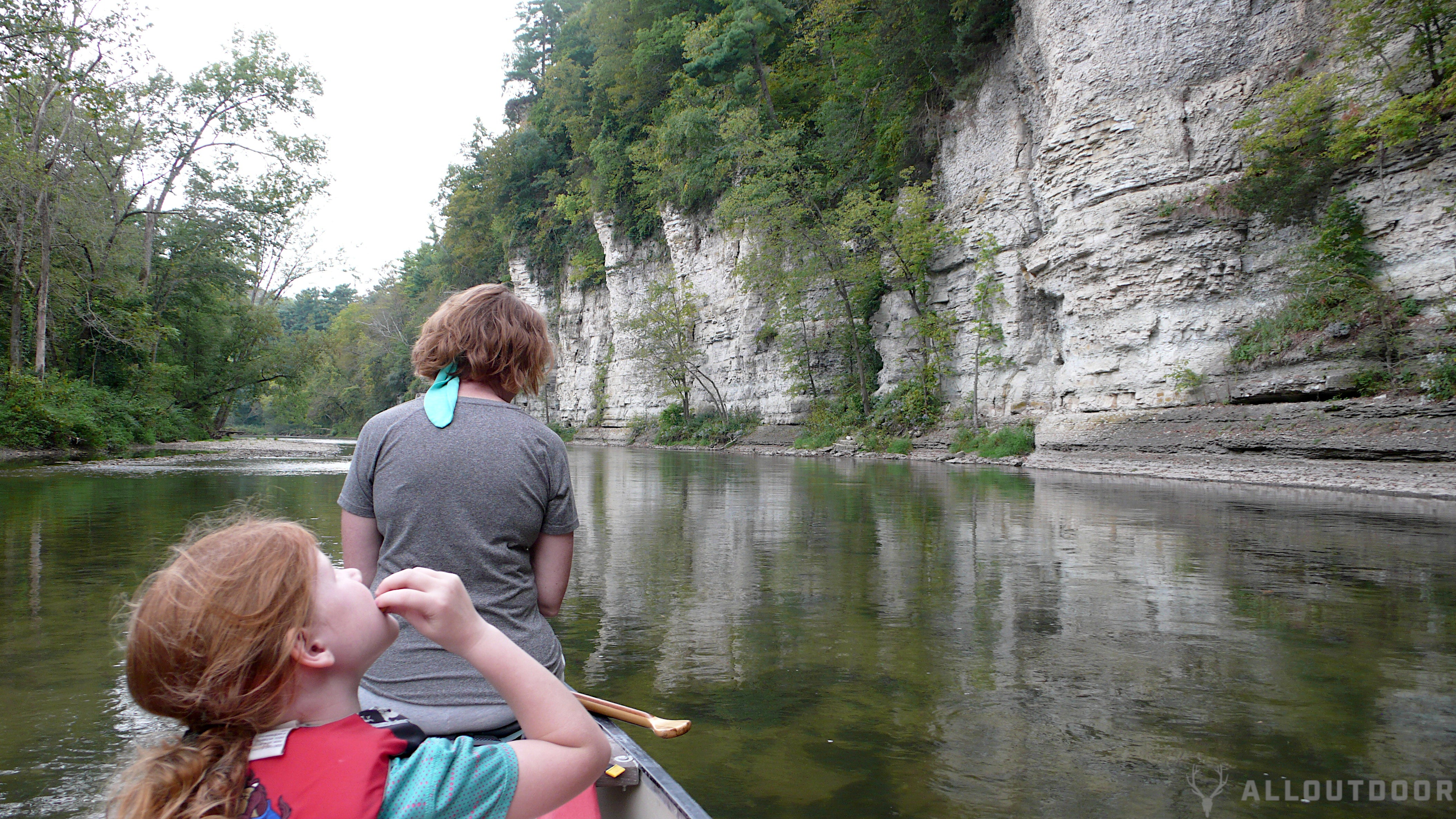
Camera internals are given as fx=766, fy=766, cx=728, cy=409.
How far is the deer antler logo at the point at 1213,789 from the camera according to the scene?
106 inches

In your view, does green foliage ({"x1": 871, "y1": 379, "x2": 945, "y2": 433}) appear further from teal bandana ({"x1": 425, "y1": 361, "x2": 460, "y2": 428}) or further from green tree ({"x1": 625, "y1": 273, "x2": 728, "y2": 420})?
teal bandana ({"x1": 425, "y1": 361, "x2": 460, "y2": 428})

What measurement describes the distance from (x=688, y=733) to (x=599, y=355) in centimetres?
4603

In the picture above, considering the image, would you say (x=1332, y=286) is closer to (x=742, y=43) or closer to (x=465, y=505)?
(x=465, y=505)

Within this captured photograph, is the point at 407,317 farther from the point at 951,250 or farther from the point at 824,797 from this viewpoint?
the point at 824,797

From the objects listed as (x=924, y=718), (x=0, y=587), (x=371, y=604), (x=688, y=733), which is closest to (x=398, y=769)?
(x=371, y=604)

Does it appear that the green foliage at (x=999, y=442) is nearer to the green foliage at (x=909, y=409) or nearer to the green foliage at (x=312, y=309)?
the green foliage at (x=909, y=409)

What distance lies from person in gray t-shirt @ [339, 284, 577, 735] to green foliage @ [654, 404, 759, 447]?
3214 cm

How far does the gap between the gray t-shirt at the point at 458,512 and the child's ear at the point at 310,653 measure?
1.92 feet

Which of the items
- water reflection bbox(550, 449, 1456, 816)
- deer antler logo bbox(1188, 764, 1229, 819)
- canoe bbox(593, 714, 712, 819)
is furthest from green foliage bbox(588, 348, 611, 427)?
canoe bbox(593, 714, 712, 819)

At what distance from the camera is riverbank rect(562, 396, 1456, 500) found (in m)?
11.4

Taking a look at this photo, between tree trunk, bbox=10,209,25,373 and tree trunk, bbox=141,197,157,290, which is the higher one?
tree trunk, bbox=141,197,157,290

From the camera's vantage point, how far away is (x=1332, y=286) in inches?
559

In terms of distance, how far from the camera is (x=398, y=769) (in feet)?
3.82

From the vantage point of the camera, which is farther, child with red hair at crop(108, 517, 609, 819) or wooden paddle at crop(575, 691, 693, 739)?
wooden paddle at crop(575, 691, 693, 739)
